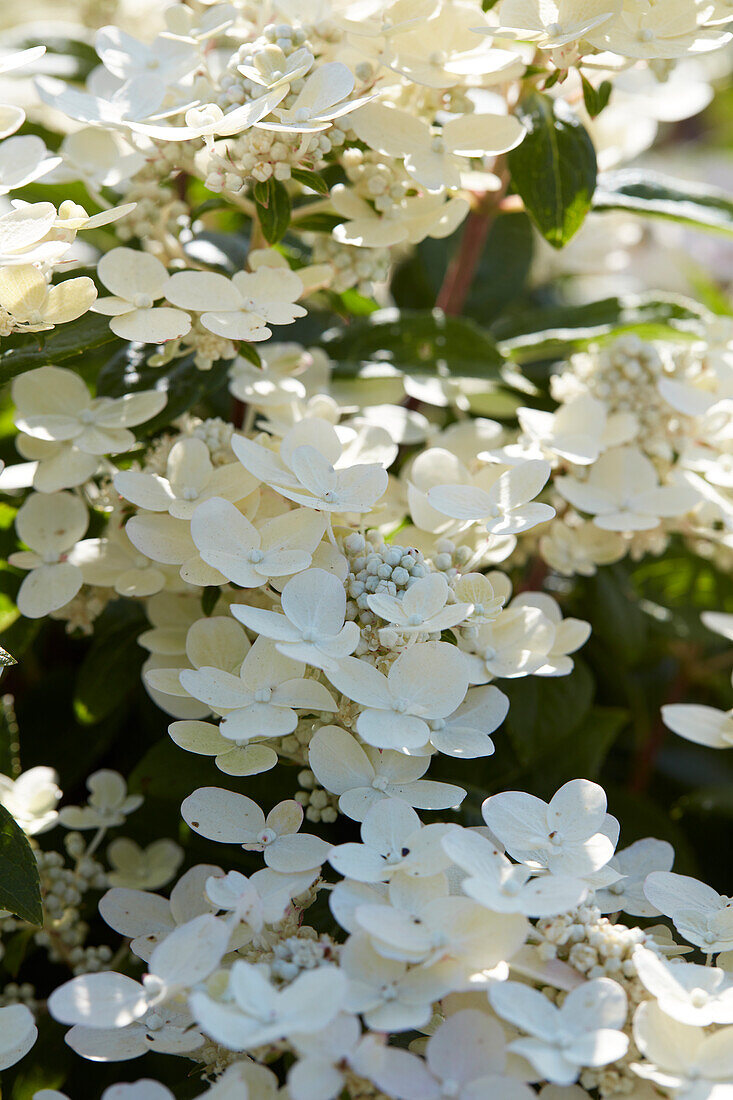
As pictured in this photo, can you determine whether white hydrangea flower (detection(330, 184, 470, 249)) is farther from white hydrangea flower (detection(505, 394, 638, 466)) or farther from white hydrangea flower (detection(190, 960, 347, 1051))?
white hydrangea flower (detection(190, 960, 347, 1051))

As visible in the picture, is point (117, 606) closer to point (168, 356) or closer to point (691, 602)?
point (168, 356)

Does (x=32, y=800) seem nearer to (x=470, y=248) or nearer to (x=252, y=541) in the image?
(x=252, y=541)

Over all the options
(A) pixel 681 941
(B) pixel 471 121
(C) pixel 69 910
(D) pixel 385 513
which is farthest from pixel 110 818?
(B) pixel 471 121

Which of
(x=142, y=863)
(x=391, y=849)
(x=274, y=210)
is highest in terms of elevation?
(x=274, y=210)

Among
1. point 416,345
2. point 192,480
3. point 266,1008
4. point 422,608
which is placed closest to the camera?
point 266,1008

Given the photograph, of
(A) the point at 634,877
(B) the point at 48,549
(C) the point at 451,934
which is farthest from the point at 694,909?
(B) the point at 48,549

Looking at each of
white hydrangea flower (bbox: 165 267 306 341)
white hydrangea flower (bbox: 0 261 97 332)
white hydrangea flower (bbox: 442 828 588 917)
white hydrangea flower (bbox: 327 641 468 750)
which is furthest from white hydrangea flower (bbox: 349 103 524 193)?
white hydrangea flower (bbox: 442 828 588 917)
